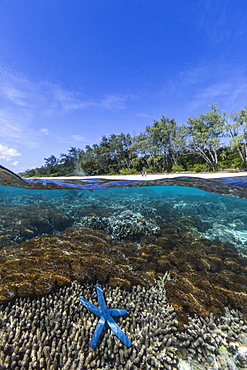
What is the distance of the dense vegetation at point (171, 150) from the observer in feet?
81.3

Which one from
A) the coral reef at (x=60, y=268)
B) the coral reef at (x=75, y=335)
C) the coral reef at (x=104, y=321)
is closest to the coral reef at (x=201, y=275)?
the coral reef at (x=75, y=335)

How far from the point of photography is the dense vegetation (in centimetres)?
2477

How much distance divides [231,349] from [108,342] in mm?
2297

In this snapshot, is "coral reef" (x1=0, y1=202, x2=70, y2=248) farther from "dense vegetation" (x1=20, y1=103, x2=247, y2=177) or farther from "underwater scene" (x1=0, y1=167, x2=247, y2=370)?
"dense vegetation" (x1=20, y1=103, x2=247, y2=177)

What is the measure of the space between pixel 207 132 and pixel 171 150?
23.0 feet

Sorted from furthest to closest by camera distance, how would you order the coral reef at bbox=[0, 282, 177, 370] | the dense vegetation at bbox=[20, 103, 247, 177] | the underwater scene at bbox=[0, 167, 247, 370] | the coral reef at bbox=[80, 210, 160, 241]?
the dense vegetation at bbox=[20, 103, 247, 177] < the coral reef at bbox=[80, 210, 160, 241] < the underwater scene at bbox=[0, 167, 247, 370] < the coral reef at bbox=[0, 282, 177, 370]

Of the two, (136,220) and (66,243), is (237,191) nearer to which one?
(136,220)

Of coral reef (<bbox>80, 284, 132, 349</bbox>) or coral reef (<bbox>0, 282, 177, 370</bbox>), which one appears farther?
coral reef (<bbox>80, 284, 132, 349</bbox>)

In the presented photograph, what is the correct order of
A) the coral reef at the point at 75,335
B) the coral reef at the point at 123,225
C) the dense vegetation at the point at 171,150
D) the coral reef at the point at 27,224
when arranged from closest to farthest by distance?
1. the coral reef at the point at 75,335
2. the coral reef at the point at 27,224
3. the coral reef at the point at 123,225
4. the dense vegetation at the point at 171,150

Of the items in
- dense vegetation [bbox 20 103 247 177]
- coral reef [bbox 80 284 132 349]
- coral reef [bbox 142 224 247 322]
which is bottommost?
coral reef [bbox 142 224 247 322]

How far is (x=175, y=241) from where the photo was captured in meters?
6.87

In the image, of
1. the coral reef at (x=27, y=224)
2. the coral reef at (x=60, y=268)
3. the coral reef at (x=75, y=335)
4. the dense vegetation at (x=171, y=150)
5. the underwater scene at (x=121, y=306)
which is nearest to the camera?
the coral reef at (x=75, y=335)

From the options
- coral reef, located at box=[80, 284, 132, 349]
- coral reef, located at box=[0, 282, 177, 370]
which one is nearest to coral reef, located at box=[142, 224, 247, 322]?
→ coral reef, located at box=[0, 282, 177, 370]

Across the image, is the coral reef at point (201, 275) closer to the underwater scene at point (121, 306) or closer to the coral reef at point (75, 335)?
the underwater scene at point (121, 306)
